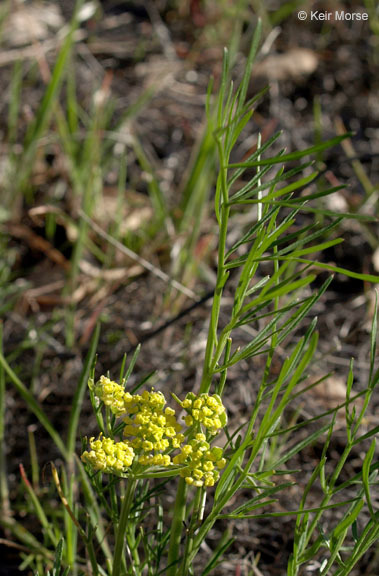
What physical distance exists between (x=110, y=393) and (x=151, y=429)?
0.07 metres

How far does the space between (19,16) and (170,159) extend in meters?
1.00

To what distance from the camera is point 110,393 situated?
799mm

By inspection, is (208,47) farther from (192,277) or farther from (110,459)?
(110,459)

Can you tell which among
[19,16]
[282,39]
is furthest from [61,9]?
[282,39]

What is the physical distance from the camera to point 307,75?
277cm

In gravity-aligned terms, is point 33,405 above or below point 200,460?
below

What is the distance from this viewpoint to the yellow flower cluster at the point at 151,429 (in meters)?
0.77

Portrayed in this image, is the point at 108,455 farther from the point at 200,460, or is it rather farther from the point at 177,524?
the point at 177,524

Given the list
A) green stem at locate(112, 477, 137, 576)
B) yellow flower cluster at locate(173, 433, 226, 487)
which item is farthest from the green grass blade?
yellow flower cluster at locate(173, 433, 226, 487)

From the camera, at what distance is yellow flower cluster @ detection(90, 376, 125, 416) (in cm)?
79

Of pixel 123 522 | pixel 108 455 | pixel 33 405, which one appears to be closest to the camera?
pixel 108 455

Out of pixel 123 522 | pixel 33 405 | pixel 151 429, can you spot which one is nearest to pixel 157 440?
pixel 151 429

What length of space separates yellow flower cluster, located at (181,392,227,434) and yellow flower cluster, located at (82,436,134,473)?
78mm

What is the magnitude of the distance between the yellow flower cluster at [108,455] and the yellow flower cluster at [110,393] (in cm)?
5
